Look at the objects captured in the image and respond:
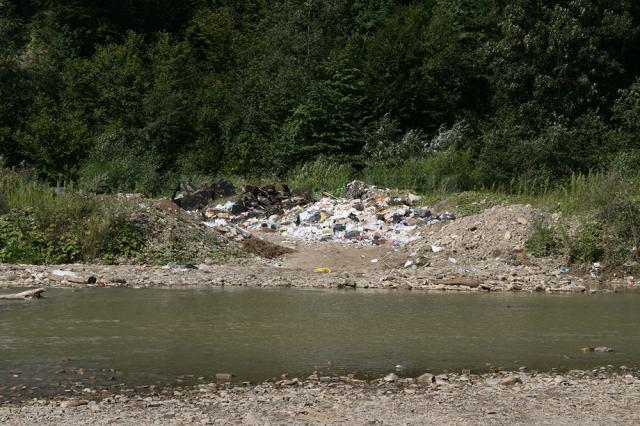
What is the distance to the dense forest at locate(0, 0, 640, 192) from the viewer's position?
31.9 m

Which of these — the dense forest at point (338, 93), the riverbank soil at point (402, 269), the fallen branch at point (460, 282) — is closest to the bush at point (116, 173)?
the dense forest at point (338, 93)

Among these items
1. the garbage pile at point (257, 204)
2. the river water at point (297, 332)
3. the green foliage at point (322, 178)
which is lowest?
Answer: the green foliage at point (322, 178)

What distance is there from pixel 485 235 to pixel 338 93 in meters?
21.4

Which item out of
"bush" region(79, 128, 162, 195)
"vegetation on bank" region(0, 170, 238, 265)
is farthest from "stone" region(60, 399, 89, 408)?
"bush" region(79, 128, 162, 195)

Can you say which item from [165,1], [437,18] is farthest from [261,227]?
[165,1]

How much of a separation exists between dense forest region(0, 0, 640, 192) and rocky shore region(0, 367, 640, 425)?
779 inches

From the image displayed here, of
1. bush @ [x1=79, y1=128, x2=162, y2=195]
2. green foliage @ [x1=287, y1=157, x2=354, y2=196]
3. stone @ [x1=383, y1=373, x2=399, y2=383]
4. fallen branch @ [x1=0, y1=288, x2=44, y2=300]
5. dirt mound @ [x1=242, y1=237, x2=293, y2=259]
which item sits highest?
stone @ [x1=383, y1=373, x2=399, y2=383]

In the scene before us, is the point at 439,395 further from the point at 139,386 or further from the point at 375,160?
the point at 375,160

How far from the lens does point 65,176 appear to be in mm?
30625

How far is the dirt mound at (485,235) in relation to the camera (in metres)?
16.0

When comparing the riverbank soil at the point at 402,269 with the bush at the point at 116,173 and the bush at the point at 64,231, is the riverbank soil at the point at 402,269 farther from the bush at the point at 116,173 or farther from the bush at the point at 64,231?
the bush at the point at 116,173

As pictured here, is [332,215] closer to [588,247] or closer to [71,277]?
[588,247]

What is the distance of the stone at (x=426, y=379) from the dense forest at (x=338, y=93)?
1966 centimetres

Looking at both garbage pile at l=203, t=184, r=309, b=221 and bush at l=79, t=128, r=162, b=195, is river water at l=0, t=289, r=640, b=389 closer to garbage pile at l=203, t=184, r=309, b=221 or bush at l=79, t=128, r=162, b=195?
garbage pile at l=203, t=184, r=309, b=221
